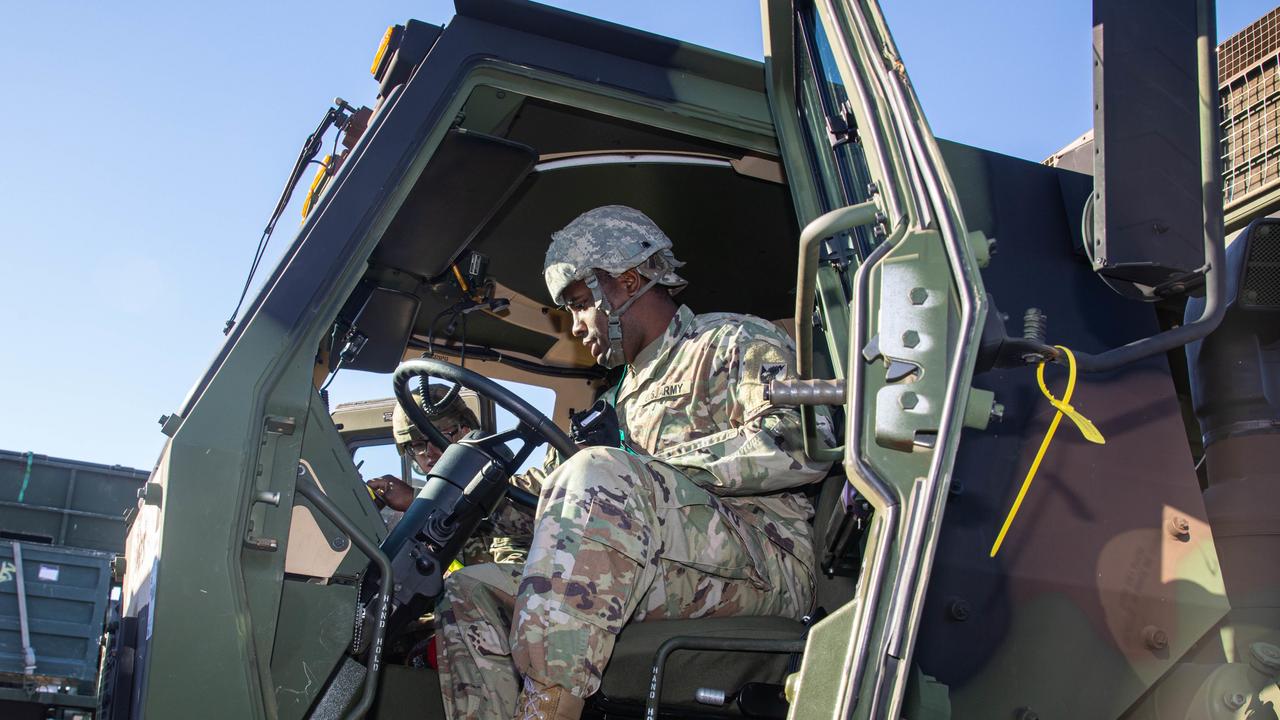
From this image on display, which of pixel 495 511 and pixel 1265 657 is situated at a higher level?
pixel 495 511

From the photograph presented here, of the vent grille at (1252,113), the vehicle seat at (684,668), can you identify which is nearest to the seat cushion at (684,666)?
the vehicle seat at (684,668)

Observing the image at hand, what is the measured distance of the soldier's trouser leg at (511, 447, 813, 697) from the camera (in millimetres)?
2029

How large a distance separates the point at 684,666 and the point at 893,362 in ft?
2.62

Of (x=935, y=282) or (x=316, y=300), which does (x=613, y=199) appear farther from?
(x=935, y=282)

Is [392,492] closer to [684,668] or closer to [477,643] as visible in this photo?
[477,643]

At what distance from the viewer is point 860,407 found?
1.70 m

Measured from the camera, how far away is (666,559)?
221cm

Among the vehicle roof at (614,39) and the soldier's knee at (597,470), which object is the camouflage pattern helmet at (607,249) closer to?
the vehicle roof at (614,39)

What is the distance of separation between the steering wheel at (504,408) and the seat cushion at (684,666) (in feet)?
1.85

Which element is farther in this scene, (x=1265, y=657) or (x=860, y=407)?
(x=1265, y=657)

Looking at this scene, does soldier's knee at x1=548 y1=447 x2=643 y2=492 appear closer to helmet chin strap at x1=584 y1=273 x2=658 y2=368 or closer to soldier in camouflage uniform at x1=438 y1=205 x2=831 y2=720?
soldier in camouflage uniform at x1=438 y1=205 x2=831 y2=720

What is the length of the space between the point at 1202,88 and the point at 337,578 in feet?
6.04

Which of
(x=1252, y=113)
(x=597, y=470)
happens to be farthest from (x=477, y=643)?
(x=1252, y=113)

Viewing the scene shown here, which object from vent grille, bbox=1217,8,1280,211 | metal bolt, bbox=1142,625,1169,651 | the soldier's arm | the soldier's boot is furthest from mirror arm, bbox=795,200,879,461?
vent grille, bbox=1217,8,1280,211
